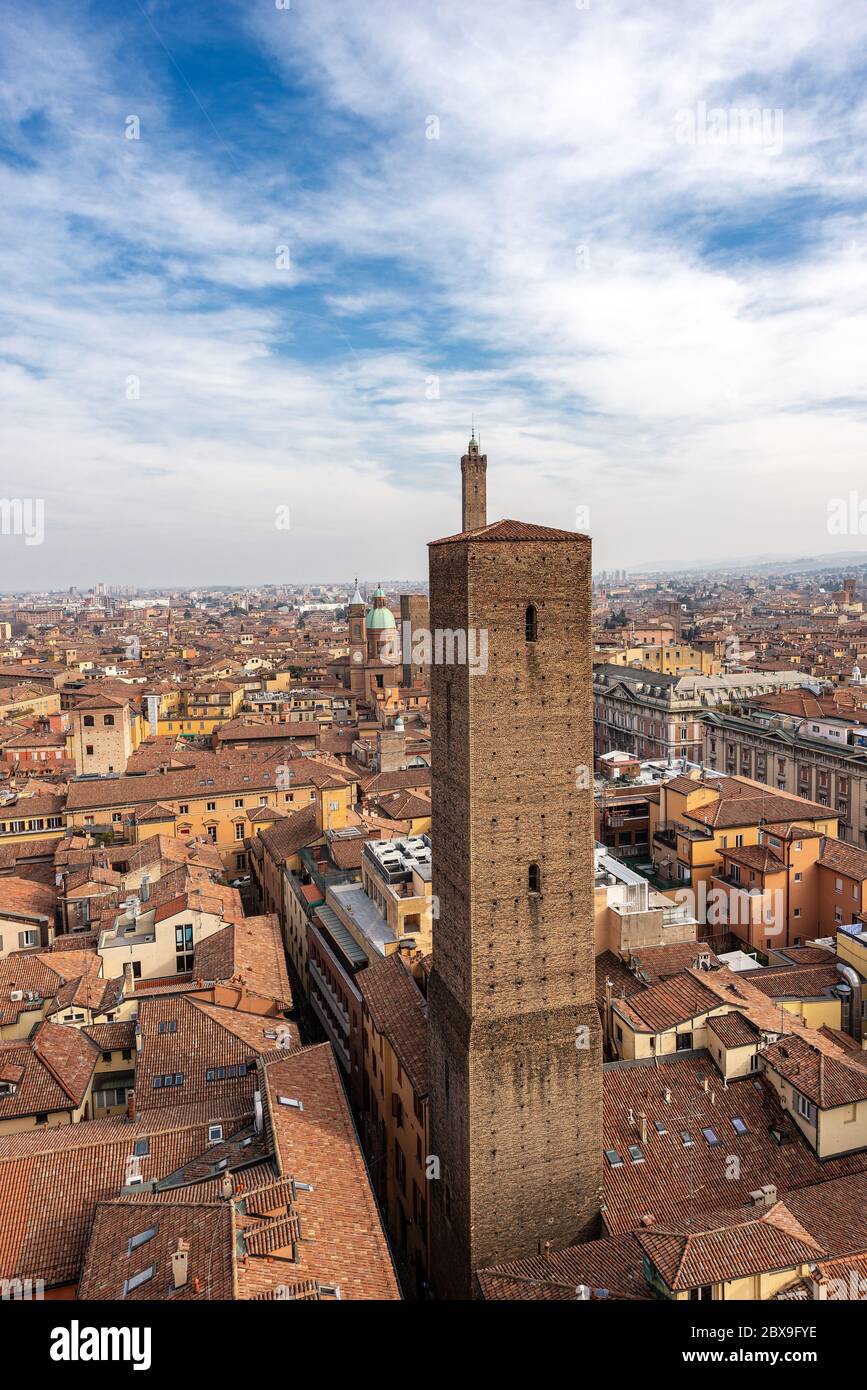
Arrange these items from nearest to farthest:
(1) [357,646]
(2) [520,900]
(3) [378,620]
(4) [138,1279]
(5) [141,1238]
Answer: (4) [138,1279], (5) [141,1238], (2) [520,900], (3) [378,620], (1) [357,646]

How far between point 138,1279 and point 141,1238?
2.53 feet

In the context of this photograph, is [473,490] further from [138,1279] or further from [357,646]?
[357,646]

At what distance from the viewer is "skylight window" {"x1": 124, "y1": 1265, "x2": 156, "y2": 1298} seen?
1364 cm

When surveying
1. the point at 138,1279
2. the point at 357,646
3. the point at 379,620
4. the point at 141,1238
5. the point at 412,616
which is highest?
the point at 412,616

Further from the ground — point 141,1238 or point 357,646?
point 357,646

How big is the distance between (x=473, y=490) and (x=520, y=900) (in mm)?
17264

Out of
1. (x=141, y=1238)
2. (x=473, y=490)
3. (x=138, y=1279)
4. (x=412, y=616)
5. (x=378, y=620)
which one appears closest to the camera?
(x=138, y=1279)

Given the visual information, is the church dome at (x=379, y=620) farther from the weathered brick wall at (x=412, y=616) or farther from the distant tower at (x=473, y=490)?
the distant tower at (x=473, y=490)

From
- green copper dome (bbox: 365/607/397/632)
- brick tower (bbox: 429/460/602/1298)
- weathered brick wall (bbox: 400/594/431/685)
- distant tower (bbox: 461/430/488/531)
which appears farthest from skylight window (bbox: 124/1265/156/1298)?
weathered brick wall (bbox: 400/594/431/685)

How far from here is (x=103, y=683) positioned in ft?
283

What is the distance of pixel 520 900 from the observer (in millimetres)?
18219

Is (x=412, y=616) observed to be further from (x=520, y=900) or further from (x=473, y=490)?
(x=520, y=900)

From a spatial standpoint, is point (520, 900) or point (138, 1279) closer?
point (138, 1279)

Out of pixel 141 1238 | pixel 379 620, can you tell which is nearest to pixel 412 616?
pixel 379 620
